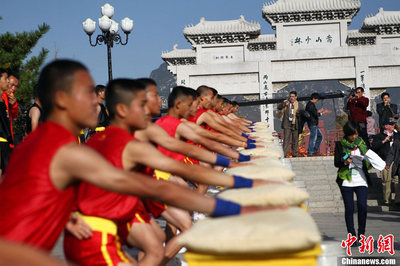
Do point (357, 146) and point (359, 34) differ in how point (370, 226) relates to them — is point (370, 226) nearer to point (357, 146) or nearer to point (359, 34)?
point (357, 146)

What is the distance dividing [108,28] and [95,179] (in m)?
10.8

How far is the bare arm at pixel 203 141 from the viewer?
4.45 metres

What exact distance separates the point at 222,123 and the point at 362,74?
1923 cm

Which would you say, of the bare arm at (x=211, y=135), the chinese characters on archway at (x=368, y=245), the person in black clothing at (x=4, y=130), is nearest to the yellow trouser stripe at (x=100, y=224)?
the bare arm at (x=211, y=135)

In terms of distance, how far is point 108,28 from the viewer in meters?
12.3

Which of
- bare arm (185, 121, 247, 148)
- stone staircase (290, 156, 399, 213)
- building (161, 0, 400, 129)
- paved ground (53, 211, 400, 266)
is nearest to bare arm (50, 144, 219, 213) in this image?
bare arm (185, 121, 247, 148)

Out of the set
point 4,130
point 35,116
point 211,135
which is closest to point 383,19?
point 211,135

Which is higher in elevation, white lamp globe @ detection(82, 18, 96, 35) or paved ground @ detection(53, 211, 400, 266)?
white lamp globe @ detection(82, 18, 96, 35)

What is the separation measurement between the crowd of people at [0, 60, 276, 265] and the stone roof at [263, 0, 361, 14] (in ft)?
72.5

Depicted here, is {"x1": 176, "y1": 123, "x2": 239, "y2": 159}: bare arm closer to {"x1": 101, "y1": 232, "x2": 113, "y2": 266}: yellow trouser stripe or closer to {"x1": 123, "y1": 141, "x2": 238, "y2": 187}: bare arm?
{"x1": 123, "y1": 141, "x2": 238, "y2": 187}: bare arm

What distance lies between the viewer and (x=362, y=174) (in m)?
6.65

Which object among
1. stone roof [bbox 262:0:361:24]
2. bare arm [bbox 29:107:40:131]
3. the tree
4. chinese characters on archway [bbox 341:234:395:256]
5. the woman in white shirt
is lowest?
chinese characters on archway [bbox 341:234:395:256]

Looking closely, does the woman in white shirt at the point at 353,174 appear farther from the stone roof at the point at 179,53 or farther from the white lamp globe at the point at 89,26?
the stone roof at the point at 179,53

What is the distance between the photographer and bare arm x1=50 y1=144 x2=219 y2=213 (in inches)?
76.2
